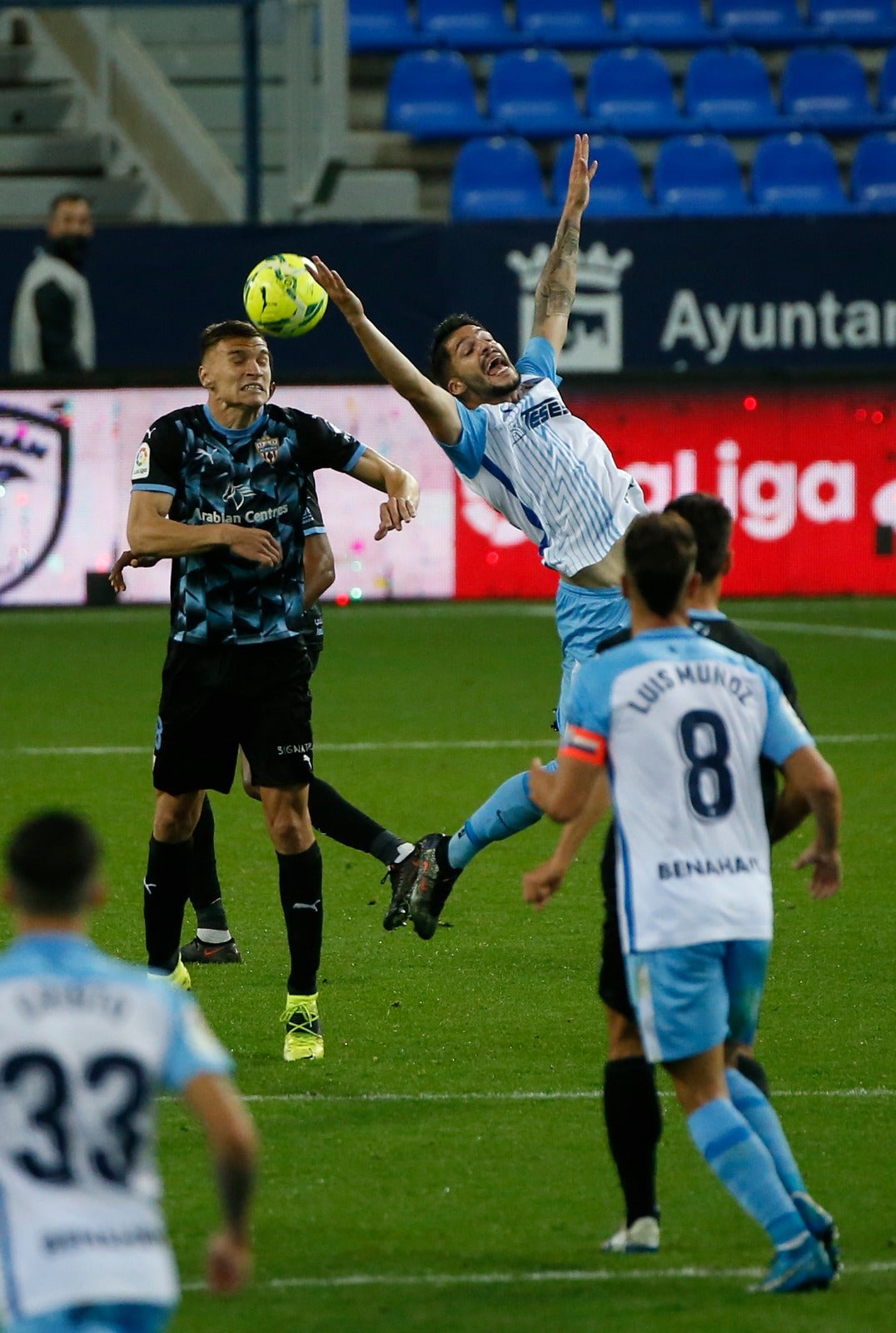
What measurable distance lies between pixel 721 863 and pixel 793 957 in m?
3.31

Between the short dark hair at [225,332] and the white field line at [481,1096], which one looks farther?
the short dark hair at [225,332]

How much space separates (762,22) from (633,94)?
1.91 metres

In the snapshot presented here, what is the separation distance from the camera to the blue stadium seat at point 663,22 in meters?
22.6

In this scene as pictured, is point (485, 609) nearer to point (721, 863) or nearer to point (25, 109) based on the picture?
point (25, 109)

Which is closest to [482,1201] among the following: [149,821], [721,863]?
[721,863]

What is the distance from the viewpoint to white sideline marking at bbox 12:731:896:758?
38.1 feet

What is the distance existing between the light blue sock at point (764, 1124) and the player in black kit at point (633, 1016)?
0.68 ft

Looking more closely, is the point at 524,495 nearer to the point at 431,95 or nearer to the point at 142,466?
the point at 142,466

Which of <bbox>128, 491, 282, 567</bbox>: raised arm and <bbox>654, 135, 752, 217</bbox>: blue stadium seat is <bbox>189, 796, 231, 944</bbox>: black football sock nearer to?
<bbox>128, 491, 282, 567</bbox>: raised arm

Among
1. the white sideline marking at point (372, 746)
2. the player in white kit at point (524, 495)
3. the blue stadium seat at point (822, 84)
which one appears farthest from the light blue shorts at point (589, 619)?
the blue stadium seat at point (822, 84)

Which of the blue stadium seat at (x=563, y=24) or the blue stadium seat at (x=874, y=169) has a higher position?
the blue stadium seat at (x=563, y=24)

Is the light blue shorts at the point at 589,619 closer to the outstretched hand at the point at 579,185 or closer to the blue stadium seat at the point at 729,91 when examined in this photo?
the outstretched hand at the point at 579,185

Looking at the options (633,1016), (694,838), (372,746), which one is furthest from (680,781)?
(372,746)

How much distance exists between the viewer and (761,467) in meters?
17.3
